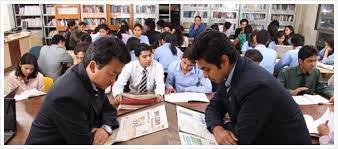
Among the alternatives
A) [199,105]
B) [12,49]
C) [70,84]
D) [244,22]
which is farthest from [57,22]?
[70,84]

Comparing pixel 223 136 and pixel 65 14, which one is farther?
pixel 65 14

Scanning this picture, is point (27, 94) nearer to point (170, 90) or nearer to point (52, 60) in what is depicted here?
point (170, 90)

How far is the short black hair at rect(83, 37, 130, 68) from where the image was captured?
46.5 inches

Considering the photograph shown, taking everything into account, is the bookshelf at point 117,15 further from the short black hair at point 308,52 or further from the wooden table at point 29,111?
the short black hair at point 308,52

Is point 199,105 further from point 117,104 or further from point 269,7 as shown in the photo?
point 269,7

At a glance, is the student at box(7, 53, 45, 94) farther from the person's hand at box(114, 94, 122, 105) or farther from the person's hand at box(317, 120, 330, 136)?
the person's hand at box(317, 120, 330, 136)

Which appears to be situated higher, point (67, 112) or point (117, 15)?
point (117, 15)

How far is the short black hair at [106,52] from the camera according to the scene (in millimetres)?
1181

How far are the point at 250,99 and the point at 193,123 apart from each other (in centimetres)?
44

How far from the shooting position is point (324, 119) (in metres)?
1.68

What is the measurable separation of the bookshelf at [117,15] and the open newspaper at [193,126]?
5871 millimetres

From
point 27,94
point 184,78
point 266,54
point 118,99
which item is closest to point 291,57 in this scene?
point 266,54

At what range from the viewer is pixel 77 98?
1132 mm

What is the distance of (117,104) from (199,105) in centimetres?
59
